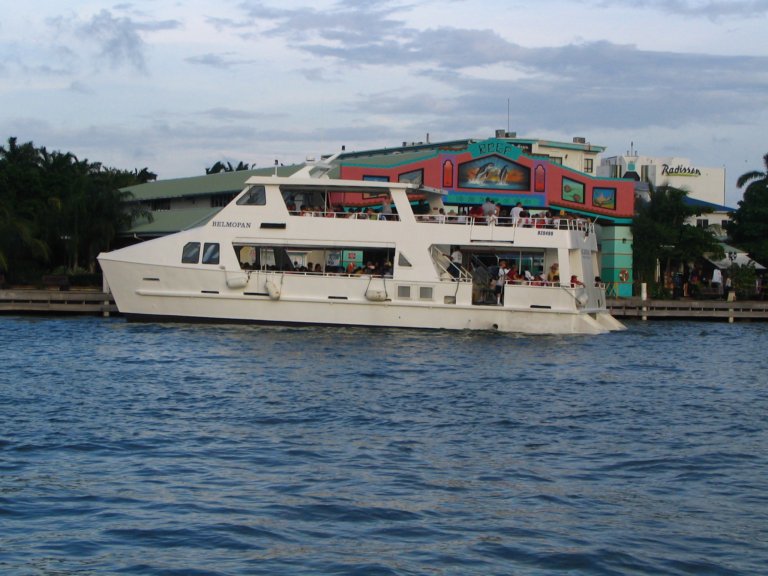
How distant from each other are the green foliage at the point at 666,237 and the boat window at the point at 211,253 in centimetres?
2405

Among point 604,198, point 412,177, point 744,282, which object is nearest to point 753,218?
point 744,282

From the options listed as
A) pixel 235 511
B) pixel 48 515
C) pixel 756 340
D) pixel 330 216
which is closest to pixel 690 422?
pixel 235 511

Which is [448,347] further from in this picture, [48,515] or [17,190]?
[17,190]

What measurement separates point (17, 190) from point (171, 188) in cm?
838

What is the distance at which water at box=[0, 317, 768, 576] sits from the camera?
9.75 metres

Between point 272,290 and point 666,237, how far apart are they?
24.5 metres

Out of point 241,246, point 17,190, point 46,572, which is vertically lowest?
point 46,572

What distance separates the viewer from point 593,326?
3055cm

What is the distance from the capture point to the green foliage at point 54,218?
150 feet

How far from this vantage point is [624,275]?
4534 cm

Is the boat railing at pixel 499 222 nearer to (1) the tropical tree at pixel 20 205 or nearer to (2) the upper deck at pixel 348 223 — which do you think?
(2) the upper deck at pixel 348 223

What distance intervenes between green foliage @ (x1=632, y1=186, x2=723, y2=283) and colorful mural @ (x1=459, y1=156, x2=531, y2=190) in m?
7.73

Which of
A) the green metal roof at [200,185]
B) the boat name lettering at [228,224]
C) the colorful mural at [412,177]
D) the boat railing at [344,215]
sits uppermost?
the green metal roof at [200,185]

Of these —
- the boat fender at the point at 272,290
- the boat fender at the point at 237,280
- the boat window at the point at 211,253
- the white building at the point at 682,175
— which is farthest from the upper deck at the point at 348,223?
the white building at the point at 682,175
